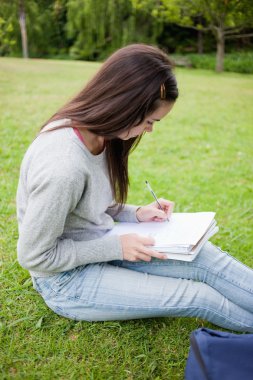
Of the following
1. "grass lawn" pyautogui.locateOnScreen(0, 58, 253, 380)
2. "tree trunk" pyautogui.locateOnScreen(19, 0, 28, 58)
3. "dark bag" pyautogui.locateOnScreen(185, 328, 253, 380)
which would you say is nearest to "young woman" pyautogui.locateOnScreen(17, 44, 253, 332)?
"grass lawn" pyautogui.locateOnScreen(0, 58, 253, 380)

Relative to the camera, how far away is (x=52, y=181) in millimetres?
1327

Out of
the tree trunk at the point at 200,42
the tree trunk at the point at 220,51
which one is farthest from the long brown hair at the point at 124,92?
the tree trunk at the point at 200,42

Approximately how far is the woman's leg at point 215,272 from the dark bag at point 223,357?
0.37m

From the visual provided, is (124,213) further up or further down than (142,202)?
further up

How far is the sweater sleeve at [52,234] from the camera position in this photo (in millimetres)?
1343

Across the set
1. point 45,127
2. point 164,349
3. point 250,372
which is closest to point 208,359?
point 250,372

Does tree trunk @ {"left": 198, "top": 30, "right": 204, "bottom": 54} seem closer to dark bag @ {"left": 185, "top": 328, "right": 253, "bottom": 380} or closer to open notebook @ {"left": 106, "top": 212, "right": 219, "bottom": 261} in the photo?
open notebook @ {"left": 106, "top": 212, "right": 219, "bottom": 261}

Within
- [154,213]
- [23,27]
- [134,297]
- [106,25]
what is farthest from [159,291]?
[23,27]

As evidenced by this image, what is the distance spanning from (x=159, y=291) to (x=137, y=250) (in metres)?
0.18

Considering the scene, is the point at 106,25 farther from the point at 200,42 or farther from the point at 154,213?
the point at 154,213

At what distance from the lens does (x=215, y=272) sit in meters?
1.66

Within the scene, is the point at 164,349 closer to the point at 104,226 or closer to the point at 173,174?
the point at 104,226

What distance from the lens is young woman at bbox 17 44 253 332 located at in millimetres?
1391

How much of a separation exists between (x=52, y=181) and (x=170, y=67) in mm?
605
